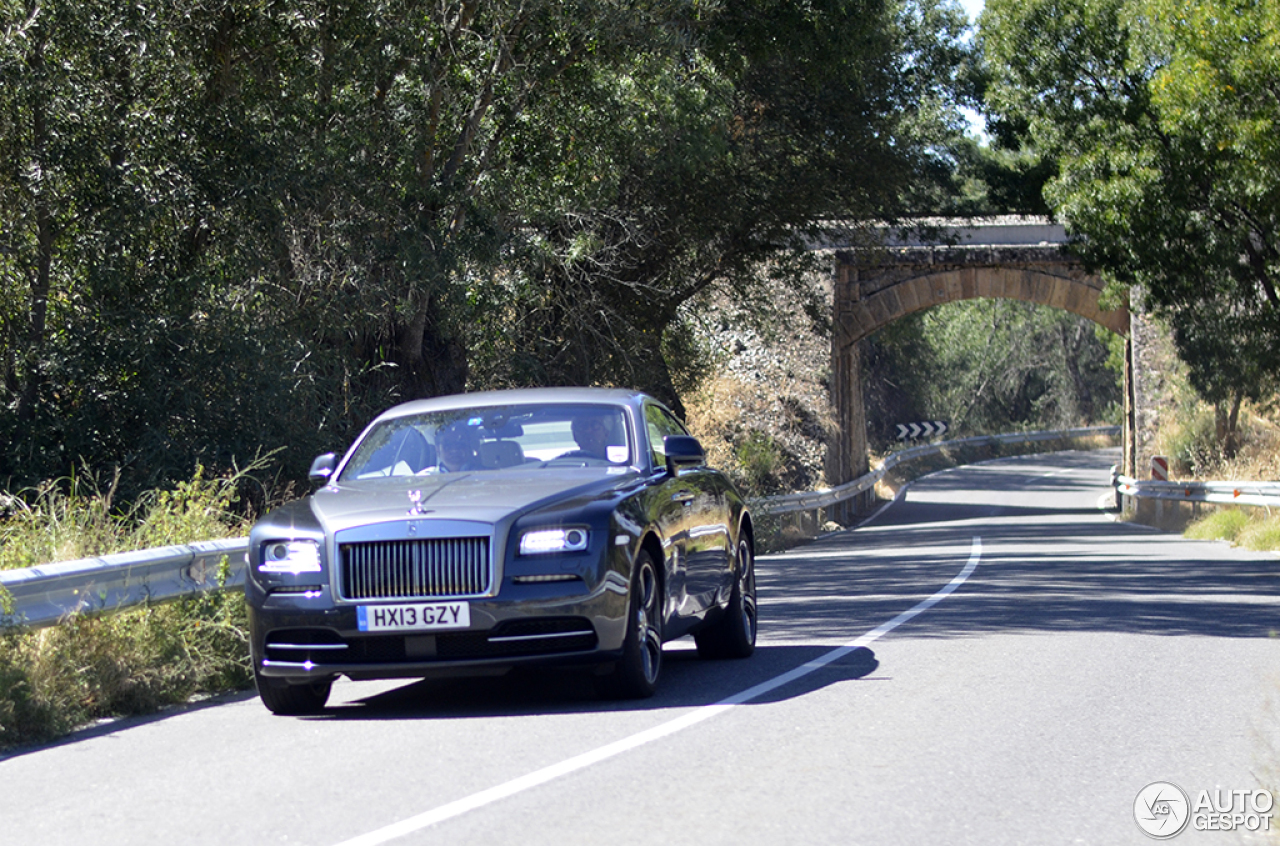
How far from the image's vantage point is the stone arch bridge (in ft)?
123

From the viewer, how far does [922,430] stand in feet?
197

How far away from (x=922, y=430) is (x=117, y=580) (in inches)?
2099

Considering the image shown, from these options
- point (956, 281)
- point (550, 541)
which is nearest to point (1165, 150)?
point (956, 281)

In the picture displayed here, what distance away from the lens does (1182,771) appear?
6.21m

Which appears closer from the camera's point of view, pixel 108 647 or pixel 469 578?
pixel 469 578

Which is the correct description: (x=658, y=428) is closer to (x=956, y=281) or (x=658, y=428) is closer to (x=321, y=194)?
Result: (x=321, y=194)

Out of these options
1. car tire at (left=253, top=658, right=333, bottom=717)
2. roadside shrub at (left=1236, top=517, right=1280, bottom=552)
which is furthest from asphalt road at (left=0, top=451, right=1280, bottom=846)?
roadside shrub at (left=1236, top=517, right=1280, bottom=552)

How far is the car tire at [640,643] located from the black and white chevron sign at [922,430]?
51251 mm

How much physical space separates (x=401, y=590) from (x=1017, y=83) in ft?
73.6

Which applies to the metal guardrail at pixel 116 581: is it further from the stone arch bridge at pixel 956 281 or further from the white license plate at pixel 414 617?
the stone arch bridge at pixel 956 281

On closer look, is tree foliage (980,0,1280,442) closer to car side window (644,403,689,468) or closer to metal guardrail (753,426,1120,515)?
metal guardrail (753,426,1120,515)

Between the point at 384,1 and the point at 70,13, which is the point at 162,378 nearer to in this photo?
the point at 70,13

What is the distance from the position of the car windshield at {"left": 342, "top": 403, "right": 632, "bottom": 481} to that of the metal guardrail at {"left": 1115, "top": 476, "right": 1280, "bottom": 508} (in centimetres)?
1757

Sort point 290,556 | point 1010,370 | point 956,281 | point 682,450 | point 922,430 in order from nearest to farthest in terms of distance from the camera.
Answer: point 290,556, point 682,450, point 956,281, point 922,430, point 1010,370
